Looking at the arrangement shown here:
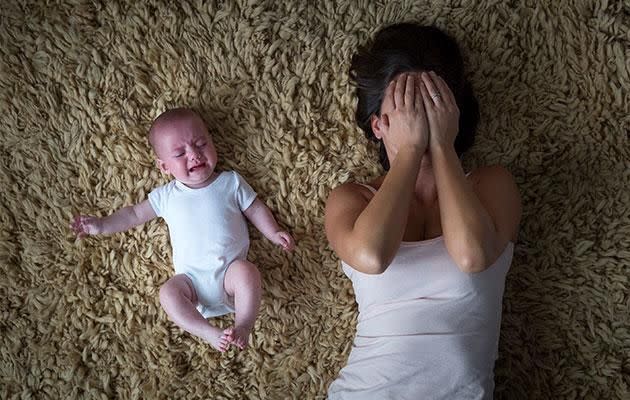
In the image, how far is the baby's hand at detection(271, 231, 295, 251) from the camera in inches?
60.2

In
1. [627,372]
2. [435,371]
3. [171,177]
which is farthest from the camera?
[171,177]

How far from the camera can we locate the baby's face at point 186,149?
57.9 inches

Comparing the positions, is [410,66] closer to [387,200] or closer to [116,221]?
[387,200]

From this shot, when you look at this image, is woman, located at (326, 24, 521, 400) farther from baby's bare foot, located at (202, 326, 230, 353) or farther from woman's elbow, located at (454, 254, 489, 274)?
baby's bare foot, located at (202, 326, 230, 353)

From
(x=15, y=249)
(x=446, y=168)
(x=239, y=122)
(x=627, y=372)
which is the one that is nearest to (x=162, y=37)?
(x=239, y=122)

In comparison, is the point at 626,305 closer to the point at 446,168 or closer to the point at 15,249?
the point at 446,168

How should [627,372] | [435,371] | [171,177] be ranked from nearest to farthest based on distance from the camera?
[435,371]
[627,372]
[171,177]

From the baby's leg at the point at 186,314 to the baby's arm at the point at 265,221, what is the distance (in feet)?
Result: 0.76

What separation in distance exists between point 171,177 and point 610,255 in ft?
3.54

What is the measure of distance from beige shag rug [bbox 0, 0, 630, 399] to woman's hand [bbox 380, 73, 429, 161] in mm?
231

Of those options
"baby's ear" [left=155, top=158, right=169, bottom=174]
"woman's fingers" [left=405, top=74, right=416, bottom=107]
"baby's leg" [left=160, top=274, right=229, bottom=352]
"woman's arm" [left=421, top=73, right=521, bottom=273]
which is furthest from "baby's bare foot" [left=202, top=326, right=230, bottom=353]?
"woman's fingers" [left=405, top=74, right=416, bottom=107]

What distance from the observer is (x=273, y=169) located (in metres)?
1.60

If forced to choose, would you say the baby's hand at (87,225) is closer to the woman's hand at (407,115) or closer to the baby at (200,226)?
the baby at (200,226)

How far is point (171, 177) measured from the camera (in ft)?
5.26
